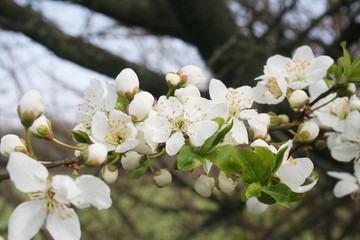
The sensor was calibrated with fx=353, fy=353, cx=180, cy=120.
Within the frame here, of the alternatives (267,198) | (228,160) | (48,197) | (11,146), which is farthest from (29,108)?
(267,198)

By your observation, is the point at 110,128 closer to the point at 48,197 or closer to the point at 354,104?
the point at 48,197

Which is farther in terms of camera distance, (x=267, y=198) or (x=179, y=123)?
(x=179, y=123)

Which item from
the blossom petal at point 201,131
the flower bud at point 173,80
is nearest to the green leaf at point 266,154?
the blossom petal at point 201,131

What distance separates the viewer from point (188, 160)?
86 centimetres

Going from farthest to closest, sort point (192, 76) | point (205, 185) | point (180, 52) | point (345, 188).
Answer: point (180, 52), point (345, 188), point (192, 76), point (205, 185)

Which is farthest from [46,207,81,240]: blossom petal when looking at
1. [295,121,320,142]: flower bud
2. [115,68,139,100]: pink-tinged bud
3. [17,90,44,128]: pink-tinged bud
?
[295,121,320,142]: flower bud

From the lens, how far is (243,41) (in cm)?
284

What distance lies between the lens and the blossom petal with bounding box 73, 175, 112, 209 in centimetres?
81

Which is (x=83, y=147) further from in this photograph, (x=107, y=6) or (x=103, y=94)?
(x=107, y=6)

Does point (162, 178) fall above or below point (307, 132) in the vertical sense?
below

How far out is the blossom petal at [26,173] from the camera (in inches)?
30.1

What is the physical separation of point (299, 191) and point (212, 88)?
0.38 metres

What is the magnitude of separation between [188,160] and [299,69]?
1.89 feet

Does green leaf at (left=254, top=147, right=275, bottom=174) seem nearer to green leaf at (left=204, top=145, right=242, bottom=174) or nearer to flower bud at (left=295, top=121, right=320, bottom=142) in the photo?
green leaf at (left=204, top=145, right=242, bottom=174)
